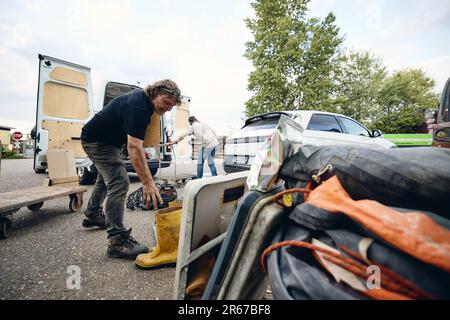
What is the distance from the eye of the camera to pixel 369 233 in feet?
2.06

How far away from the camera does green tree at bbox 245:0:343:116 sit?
12.1m

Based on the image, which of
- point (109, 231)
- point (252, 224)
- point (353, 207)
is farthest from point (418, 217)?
point (109, 231)

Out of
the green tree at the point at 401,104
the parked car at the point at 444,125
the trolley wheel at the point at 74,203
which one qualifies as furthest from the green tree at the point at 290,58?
the green tree at the point at 401,104

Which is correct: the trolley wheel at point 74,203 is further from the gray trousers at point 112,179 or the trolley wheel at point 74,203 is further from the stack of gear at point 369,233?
the stack of gear at point 369,233

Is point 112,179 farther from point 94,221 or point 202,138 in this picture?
point 202,138

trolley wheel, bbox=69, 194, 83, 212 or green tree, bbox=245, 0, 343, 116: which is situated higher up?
green tree, bbox=245, 0, 343, 116

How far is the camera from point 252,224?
2.92 feet

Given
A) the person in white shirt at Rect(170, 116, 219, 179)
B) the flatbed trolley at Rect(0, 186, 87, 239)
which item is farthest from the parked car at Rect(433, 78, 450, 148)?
the flatbed trolley at Rect(0, 186, 87, 239)

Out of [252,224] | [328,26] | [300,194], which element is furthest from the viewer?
[328,26]

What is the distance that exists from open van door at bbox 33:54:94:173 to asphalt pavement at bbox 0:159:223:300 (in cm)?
212

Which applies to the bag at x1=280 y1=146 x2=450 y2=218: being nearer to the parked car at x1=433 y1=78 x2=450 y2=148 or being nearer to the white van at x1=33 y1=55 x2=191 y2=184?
the white van at x1=33 y1=55 x2=191 y2=184

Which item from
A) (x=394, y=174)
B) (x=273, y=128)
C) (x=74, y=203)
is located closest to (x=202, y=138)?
(x=273, y=128)
